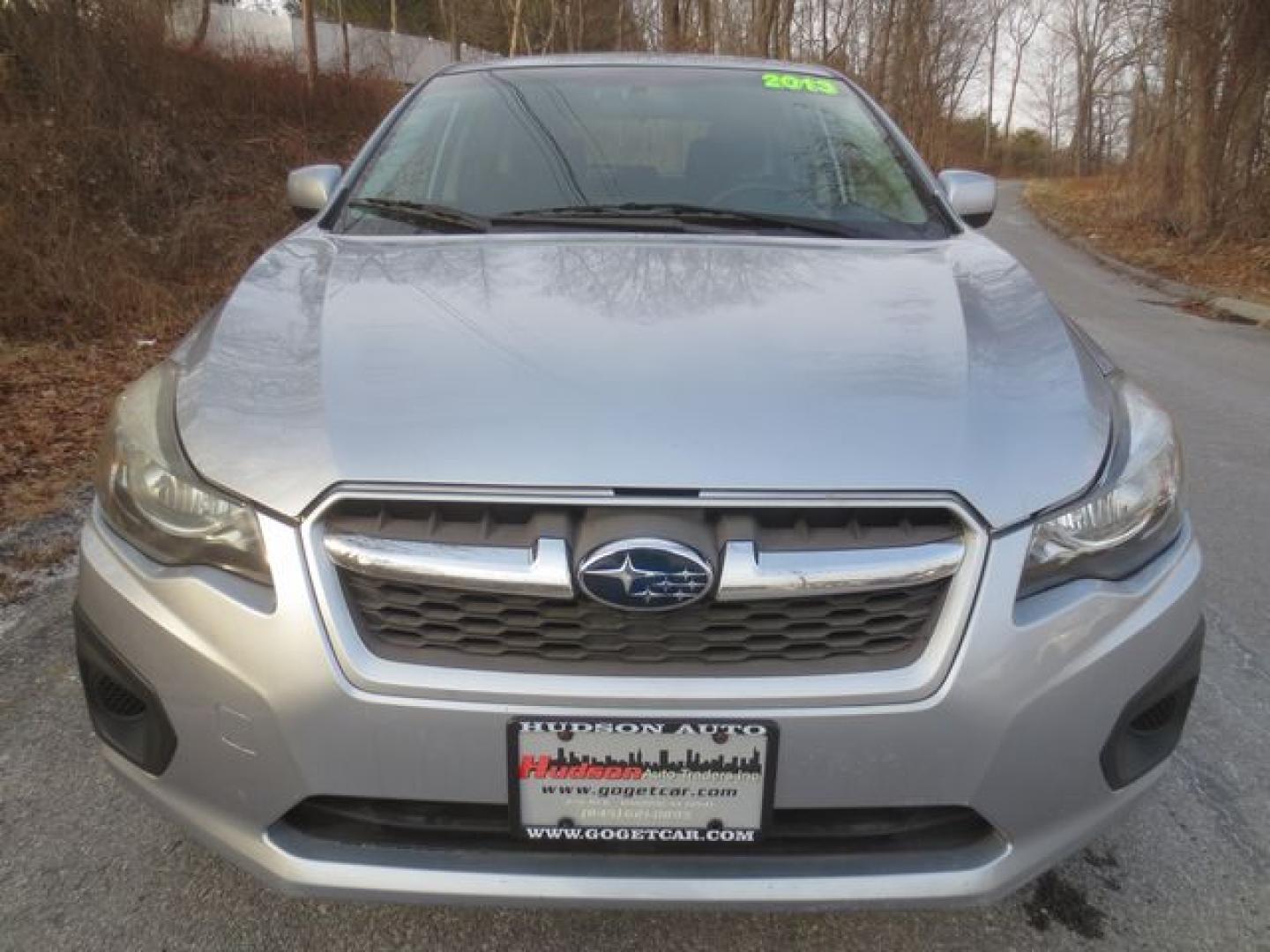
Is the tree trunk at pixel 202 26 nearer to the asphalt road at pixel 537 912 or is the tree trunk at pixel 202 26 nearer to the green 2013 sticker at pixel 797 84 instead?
the green 2013 sticker at pixel 797 84

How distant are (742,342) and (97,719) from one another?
4.00 feet

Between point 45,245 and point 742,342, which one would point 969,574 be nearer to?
point 742,342

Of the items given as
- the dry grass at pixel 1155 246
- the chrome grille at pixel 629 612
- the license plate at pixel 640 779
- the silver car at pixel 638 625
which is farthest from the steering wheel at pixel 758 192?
the dry grass at pixel 1155 246

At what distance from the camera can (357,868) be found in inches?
55.1

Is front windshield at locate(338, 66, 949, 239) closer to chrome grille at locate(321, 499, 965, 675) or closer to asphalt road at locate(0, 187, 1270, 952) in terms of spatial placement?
chrome grille at locate(321, 499, 965, 675)

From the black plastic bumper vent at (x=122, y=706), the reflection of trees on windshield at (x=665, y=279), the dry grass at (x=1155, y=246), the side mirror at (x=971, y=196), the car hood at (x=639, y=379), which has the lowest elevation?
the dry grass at (x=1155, y=246)

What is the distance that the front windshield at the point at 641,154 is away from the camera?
8.11ft

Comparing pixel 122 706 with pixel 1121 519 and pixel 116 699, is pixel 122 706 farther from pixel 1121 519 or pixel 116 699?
pixel 1121 519

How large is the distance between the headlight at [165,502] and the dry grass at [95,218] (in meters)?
2.06

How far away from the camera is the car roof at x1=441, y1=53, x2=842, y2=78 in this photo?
9.97ft

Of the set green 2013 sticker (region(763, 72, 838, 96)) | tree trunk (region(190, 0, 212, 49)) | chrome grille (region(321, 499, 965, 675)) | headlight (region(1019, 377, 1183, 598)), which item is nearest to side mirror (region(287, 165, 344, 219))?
green 2013 sticker (region(763, 72, 838, 96))

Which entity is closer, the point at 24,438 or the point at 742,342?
the point at 742,342

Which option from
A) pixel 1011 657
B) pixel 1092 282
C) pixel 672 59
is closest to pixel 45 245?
pixel 672 59

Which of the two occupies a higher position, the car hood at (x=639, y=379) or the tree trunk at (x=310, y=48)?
the tree trunk at (x=310, y=48)
